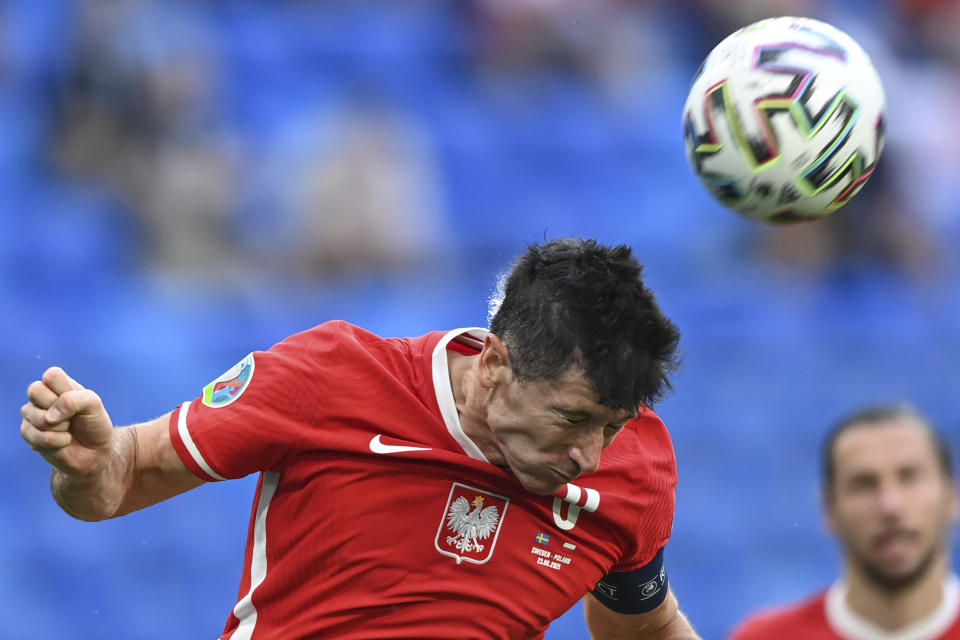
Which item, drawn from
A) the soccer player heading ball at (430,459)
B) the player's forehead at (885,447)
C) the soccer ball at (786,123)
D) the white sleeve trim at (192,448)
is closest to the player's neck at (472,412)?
the soccer player heading ball at (430,459)

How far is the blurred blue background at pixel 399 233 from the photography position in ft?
21.7

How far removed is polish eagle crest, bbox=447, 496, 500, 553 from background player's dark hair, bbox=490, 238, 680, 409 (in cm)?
36

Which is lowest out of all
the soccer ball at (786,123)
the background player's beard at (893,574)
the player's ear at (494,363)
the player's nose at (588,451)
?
the background player's beard at (893,574)

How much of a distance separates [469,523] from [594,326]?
58 centimetres

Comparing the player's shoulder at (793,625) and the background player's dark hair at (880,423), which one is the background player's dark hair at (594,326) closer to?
the background player's dark hair at (880,423)

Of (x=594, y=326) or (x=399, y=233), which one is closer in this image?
(x=594, y=326)

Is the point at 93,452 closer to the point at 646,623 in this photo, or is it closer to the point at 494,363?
the point at 494,363

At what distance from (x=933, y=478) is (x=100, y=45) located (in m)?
5.73

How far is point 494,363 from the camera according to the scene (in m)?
3.18

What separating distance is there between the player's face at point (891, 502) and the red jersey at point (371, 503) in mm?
615

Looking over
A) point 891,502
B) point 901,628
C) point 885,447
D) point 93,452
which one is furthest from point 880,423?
point 93,452

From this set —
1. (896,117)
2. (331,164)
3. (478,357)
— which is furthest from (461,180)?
(478,357)

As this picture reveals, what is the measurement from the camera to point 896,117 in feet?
26.3

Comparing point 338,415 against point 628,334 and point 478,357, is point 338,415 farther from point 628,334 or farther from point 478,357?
point 628,334
